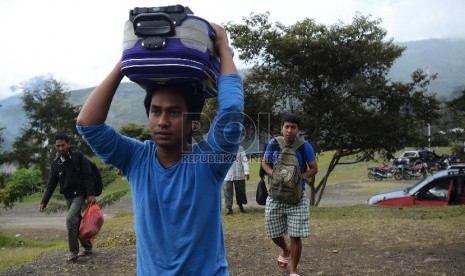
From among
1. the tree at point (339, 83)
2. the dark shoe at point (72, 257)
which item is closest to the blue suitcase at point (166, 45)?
the dark shoe at point (72, 257)

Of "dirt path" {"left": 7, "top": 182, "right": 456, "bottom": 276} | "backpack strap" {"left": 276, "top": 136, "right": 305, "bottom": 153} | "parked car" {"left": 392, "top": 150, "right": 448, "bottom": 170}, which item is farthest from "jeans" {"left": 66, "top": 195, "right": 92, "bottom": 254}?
"parked car" {"left": 392, "top": 150, "right": 448, "bottom": 170}

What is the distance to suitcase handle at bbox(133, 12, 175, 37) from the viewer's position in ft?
5.40

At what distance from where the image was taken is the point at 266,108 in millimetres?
11688

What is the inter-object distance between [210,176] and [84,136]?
552mm

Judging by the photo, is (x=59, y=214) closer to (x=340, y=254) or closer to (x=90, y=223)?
(x=90, y=223)

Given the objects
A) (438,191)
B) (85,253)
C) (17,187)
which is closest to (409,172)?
(438,191)

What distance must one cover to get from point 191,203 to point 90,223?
15.5 feet

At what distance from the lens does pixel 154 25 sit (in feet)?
5.44

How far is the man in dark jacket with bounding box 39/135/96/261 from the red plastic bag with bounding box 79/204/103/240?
0.43ft

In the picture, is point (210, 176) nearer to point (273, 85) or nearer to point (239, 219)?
point (239, 219)

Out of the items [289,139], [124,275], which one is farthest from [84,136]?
[124,275]

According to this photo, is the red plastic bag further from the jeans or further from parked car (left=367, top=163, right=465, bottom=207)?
parked car (left=367, top=163, right=465, bottom=207)

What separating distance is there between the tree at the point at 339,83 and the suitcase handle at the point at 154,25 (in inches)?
392

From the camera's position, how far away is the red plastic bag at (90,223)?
20.0 ft
